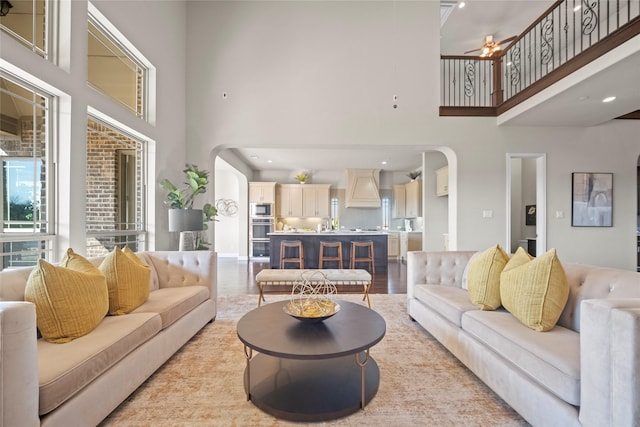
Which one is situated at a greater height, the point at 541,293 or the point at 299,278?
the point at 541,293

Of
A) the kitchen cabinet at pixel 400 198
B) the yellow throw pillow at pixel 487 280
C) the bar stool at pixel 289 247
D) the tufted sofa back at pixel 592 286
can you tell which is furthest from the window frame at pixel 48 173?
the kitchen cabinet at pixel 400 198

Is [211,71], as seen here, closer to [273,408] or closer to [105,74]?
[105,74]

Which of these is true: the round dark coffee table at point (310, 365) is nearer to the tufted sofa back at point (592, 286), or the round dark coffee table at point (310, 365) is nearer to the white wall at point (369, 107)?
the tufted sofa back at point (592, 286)

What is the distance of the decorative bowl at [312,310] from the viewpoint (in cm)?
192

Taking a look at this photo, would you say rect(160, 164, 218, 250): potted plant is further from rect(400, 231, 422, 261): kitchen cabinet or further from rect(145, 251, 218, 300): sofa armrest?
rect(400, 231, 422, 261): kitchen cabinet

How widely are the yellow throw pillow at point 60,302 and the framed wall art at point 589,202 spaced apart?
6.52m

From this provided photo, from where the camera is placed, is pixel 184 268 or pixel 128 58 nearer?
pixel 184 268

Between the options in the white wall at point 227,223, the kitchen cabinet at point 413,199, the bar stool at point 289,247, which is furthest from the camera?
the white wall at point 227,223

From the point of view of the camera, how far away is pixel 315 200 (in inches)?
362

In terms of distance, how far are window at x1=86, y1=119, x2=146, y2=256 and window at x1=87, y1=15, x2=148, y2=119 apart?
416 millimetres

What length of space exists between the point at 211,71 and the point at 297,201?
4904 mm

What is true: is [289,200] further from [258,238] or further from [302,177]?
[258,238]

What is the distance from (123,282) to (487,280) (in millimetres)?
2868

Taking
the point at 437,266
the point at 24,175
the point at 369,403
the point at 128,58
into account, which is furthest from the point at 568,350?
the point at 128,58
